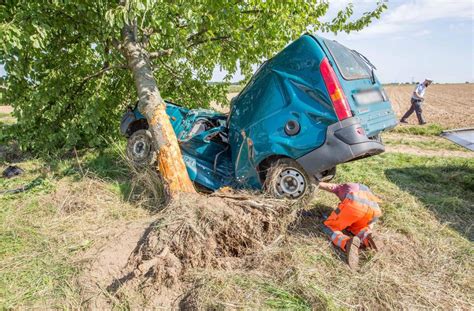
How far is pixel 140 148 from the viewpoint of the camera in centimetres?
520

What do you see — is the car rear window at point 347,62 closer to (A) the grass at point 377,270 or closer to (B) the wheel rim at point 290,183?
(B) the wheel rim at point 290,183

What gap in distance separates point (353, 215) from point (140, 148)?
10.7 feet

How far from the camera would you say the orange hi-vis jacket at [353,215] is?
3.47 meters

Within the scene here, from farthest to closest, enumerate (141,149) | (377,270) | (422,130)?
1. (422,130)
2. (141,149)
3. (377,270)

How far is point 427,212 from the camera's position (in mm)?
4426

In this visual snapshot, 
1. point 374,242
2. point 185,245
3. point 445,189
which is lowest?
point 445,189

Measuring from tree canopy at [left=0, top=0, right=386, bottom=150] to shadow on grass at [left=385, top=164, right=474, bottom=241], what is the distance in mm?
3109

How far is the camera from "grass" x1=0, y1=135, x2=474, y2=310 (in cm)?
281

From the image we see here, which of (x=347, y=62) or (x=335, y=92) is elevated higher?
(x=347, y=62)

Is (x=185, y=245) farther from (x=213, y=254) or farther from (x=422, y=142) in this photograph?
(x=422, y=142)

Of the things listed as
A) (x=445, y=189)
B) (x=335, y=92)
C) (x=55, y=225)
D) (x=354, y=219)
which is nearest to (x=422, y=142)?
(x=445, y=189)

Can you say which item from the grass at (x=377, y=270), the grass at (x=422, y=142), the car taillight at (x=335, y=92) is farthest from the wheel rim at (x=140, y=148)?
the grass at (x=422, y=142)

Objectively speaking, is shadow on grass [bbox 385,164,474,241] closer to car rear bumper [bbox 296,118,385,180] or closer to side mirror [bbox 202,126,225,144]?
car rear bumper [bbox 296,118,385,180]

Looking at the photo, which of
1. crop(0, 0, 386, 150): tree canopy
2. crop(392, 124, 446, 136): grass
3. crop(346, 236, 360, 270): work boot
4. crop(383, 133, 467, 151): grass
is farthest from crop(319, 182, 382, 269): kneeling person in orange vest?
crop(392, 124, 446, 136): grass
